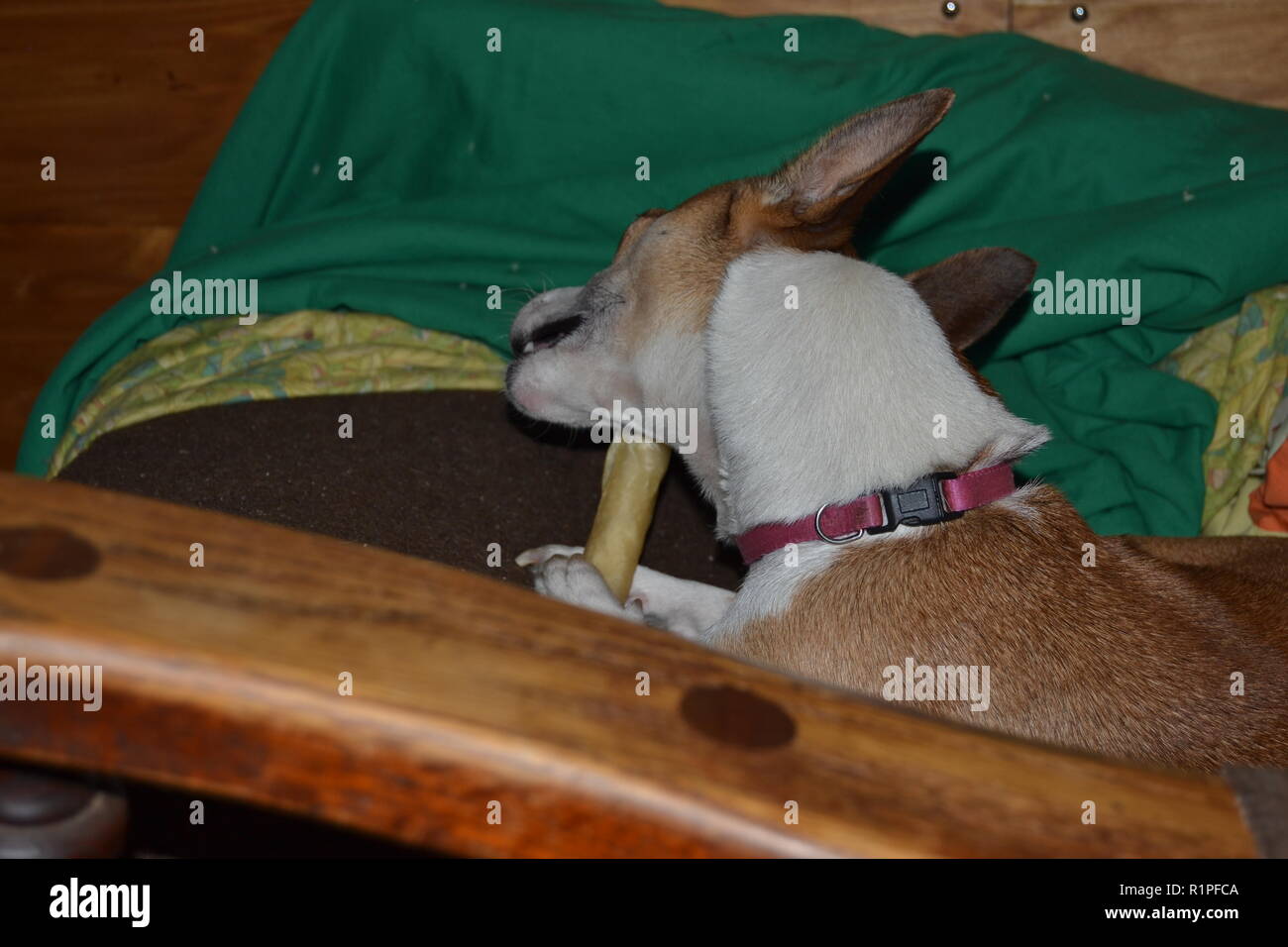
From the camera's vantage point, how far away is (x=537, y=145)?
324cm

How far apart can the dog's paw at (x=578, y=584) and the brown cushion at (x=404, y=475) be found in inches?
6.4

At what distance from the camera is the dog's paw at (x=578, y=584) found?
89.7 inches

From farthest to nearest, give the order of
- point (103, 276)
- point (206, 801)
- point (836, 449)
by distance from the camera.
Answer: point (103, 276) < point (836, 449) < point (206, 801)

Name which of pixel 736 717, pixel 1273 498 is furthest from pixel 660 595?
pixel 736 717

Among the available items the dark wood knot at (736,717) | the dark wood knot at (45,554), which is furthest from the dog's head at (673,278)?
the dark wood knot at (45,554)

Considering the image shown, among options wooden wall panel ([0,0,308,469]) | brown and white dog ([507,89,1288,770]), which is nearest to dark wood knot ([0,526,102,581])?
brown and white dog ([507,89,1288,770])

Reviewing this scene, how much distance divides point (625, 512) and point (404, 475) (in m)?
0.53

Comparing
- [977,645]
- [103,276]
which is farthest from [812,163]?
[103,276]

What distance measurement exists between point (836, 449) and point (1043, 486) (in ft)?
1.56

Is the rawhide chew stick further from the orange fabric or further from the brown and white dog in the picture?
the orange fabric

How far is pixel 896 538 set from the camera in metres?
2.06

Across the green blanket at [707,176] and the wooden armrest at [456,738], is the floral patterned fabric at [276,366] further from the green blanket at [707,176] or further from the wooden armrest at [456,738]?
the wooden armrest at [456,738]

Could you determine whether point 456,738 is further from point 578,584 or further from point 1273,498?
point 1273,498
